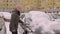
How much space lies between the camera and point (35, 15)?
21.9 feet

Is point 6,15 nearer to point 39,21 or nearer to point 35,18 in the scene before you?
point 35,18

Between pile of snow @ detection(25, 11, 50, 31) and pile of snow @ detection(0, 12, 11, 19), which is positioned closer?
pile of snow @ detection(25, 11, 50, 31)

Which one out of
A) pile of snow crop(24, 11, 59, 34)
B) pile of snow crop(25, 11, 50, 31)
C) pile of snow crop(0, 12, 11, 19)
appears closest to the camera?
pile of snow crop(24, 11, 59, 34)

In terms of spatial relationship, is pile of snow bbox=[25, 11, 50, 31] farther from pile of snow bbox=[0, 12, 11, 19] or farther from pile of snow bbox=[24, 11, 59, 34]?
pile of snow bbox=[0, 12, 11, 19]

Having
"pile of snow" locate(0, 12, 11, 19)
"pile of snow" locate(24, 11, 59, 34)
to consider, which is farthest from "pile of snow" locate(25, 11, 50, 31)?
"pile of snow" locate(0, 12, 11, 19)

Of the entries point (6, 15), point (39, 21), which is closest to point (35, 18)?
point (39, 21)

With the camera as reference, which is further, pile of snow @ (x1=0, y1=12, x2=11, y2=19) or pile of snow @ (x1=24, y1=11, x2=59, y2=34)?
pile of snow @ (x1=0, y1=12, x2=11, y2=19)

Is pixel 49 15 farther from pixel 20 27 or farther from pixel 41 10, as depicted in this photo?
pixel 20 27

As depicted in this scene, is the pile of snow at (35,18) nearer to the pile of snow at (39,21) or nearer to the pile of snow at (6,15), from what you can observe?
the pile of snow at (39,21)

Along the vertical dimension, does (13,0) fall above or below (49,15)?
above

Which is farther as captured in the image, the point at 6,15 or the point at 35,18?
the point at 6,15

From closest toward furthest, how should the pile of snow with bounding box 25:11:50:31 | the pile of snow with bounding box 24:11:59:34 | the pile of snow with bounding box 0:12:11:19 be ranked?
the pile of snow with bounding box 24:11:59:34
the pile of snow with bounding box 25:11:50:31
the pile of snow with bounding box 0:12:11:19

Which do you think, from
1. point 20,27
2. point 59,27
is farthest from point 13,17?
point 59,27

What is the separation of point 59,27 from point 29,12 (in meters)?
1.28
